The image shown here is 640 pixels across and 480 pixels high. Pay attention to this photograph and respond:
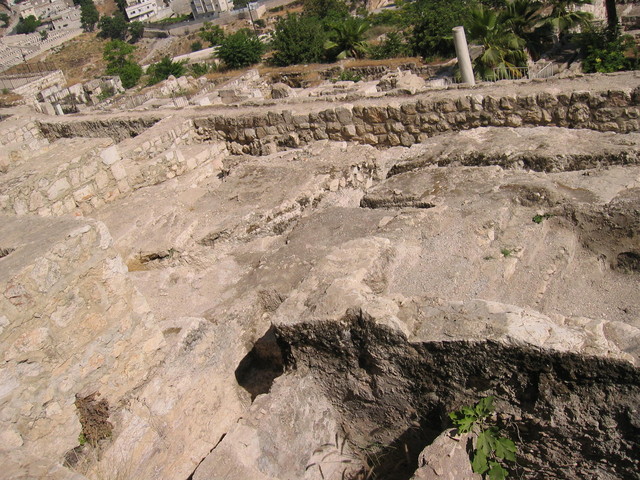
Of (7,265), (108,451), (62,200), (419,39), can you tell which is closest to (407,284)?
(108,451)

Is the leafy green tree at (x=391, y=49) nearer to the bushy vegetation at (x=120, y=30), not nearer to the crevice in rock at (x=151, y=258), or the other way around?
the crevice in rock at (x=151, y=258)

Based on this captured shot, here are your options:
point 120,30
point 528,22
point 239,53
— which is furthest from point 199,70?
point 120,30

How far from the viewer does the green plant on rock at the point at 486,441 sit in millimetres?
3082

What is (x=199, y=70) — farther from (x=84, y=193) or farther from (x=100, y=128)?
(x=84, y=193)

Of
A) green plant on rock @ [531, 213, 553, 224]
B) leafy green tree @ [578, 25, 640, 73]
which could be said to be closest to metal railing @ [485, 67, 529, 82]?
leafy green tree @ [578, 25, 640, 73]

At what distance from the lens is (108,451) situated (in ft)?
12.1

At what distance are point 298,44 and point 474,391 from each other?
2454cm

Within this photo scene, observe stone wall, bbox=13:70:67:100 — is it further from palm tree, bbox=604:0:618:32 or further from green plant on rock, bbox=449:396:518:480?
green plant on rock, bbox=449:396:518:480

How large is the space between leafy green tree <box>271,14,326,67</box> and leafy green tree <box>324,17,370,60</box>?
885 mm

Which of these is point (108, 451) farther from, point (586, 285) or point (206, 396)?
point (586, 285)

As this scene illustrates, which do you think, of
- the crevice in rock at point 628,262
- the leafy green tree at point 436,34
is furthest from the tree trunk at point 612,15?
the crevice in rock at point 628,262

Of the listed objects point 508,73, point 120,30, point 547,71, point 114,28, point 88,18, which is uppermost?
point 88,18

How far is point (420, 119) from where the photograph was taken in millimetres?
7414

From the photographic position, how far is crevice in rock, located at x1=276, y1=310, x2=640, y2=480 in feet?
9.16
